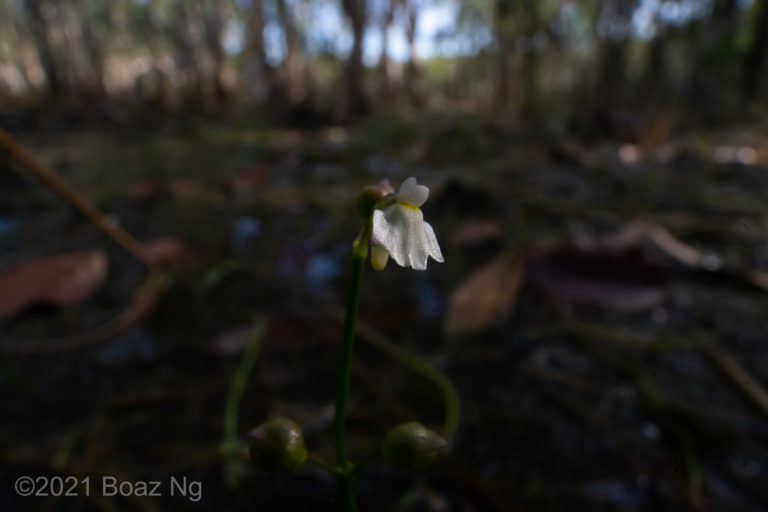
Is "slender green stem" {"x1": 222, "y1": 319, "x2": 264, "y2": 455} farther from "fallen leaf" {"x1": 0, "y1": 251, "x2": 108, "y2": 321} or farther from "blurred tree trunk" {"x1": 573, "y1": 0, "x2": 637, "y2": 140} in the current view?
"blurred tree trunk" {"x1": 573, "y1": 0, "x2": 637, "y2": 140}

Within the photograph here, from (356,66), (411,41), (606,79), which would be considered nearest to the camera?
(606,79)

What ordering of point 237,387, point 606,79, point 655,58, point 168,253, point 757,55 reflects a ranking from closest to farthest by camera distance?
point 237,387, point 168,253, point 606,79, point 655,58, point 757,55

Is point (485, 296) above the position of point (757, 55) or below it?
below

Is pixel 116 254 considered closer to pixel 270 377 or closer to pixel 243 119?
pixel 270 377

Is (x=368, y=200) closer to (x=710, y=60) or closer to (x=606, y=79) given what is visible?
(x=606, y=79)

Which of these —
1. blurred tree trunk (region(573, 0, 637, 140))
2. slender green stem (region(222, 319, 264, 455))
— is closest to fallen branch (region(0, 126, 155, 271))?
slender green stem (region(222, 319, 264, 455))

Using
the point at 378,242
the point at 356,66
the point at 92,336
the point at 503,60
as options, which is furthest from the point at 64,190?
the point at 356,66
